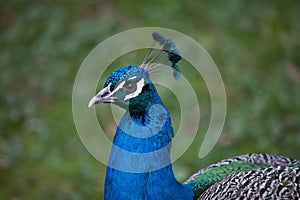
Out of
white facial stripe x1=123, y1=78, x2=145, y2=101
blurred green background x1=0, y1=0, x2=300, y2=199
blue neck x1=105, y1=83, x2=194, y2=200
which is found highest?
blurred green background x1=0, y1=0, x2=300, y2=199

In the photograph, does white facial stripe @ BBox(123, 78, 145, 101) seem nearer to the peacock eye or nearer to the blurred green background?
the peacock eye

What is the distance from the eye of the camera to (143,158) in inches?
103

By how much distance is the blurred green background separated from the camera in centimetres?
423

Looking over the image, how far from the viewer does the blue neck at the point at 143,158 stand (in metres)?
2.61

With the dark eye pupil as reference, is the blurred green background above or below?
above

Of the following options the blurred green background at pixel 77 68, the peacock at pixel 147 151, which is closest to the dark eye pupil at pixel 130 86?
the peacock at pixel 147 151

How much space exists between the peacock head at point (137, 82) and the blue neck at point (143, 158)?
0.11ft

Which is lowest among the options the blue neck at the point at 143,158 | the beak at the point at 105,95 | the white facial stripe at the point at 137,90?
the blue neck at the point at 143,158

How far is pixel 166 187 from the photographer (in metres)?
2.63

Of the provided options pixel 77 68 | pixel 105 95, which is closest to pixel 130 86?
pixel 105 95

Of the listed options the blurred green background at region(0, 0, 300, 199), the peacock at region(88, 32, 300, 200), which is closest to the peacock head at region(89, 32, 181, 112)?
the peacock at region(88, 32, 300, 200)

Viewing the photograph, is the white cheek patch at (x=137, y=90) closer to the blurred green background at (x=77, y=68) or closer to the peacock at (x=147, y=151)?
the peacock at (x=147, y=151)

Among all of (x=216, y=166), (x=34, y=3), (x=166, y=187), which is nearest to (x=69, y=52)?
(x=34, y=3)

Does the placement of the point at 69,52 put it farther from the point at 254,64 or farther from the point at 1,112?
the point at 254,64
